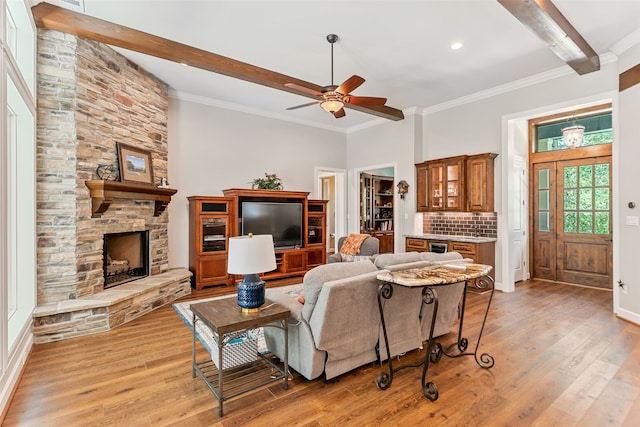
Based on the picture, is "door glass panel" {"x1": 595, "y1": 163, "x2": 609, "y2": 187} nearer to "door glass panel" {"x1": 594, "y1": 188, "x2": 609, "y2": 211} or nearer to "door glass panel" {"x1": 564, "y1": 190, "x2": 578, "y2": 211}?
"door glass panel" {"x1": 594, "y1": 188, "x2": 609, "y2": 211}

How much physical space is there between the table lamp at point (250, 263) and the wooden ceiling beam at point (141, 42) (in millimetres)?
2825

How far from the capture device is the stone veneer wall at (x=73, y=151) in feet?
11.2

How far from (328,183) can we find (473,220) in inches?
195

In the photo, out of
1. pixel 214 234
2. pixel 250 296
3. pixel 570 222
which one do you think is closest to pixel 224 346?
pixel 250 296

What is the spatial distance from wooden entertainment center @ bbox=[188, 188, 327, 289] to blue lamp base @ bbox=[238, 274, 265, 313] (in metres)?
3.28

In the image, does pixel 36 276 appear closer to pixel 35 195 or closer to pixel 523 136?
pixel 35 195

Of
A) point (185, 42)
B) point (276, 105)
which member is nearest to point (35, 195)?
point (185, 42)

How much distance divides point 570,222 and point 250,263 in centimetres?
597

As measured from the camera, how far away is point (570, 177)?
5637 millimetres

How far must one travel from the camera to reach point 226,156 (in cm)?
617

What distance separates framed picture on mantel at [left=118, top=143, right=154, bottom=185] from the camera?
4191 millimetres

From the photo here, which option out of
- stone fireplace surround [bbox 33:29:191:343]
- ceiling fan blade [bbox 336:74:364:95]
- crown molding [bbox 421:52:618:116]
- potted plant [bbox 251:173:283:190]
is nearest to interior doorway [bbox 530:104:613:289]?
crown molding [bbox 421:52:618:116]

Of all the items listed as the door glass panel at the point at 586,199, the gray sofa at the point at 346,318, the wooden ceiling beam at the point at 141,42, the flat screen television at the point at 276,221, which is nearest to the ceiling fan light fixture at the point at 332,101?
the wooden ceiling beam at the point at 141,42

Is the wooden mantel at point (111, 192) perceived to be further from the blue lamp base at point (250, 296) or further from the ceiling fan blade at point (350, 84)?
the ceiling fan blade at point (350, 84)
